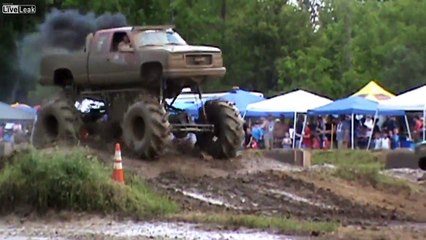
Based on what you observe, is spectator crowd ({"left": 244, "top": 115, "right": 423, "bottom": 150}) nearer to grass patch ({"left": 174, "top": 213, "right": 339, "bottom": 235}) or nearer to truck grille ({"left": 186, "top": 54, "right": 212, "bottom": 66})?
truck grille ({"left": 186, "top": 54, "right": 212, "bottom": 66})

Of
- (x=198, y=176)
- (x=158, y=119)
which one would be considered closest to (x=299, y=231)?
(x=198, y=176)

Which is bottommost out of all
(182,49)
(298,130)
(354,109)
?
(298,130)

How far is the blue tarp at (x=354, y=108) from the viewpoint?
42.9m

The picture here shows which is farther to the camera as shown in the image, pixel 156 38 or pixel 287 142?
pixel 287 142

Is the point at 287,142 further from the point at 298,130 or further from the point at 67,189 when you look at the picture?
the point at 67,189

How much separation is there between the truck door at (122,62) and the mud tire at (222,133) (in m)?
2.02

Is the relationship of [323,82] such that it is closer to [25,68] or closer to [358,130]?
[358,130]

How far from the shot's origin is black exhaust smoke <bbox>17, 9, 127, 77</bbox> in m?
30.4

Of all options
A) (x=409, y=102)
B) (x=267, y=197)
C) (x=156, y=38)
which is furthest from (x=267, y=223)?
(x=409, y=102)

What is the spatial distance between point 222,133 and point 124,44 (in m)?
2.87

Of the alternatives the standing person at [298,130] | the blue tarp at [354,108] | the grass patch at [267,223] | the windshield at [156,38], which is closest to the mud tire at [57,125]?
the windshield at [156,38]

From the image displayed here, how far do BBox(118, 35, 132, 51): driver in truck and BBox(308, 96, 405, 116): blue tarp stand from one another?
19.4 metres

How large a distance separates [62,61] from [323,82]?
160ft

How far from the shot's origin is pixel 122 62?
961 inches
